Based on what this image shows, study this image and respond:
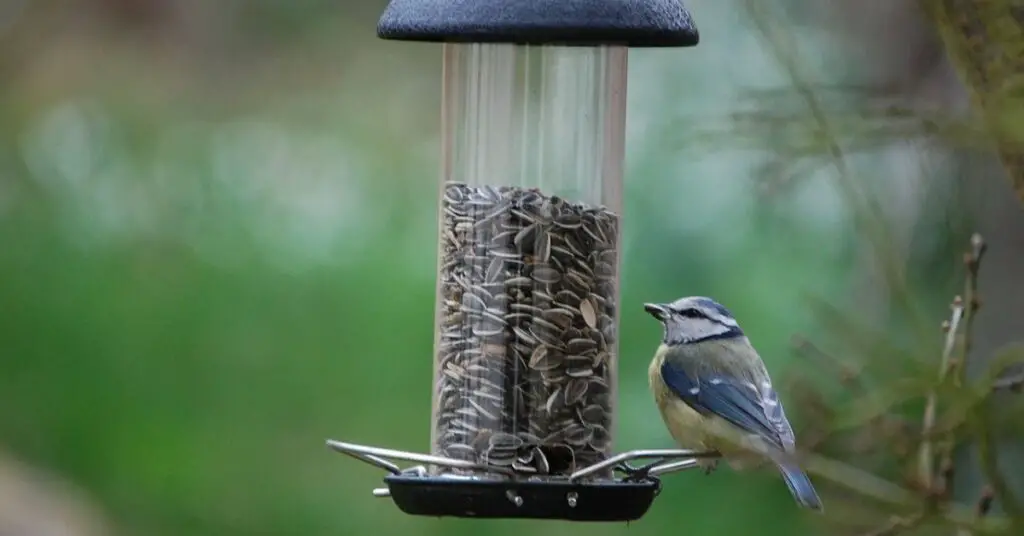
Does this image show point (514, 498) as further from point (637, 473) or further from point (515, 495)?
point (637, 473)

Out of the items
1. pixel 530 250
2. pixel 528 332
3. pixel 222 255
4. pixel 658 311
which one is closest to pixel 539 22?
pixel 530 250

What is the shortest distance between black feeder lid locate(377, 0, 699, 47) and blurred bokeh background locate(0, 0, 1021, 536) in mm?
2299

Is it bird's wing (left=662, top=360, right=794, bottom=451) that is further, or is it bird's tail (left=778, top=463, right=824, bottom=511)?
bird's wing (left=662, top=360, right=794, bottom=451)

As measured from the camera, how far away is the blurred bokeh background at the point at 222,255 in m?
5.94

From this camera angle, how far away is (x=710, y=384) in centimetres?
353

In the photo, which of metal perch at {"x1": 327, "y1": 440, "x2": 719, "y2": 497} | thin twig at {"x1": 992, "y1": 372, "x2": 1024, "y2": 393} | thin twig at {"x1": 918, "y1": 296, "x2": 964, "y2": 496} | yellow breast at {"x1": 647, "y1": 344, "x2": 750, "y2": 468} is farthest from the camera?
yellow breast at {"x1": 647, "y1": 344, "x2": 750, "y2": 468}

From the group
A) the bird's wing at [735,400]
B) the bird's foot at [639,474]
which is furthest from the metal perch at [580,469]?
the bird's wing at [735,400]

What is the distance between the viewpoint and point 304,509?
5.96 metres

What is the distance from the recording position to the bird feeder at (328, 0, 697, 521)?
121 inches

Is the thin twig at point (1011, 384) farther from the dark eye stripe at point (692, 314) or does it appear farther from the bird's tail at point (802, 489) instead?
the dark eye stripe at point (692, 314)

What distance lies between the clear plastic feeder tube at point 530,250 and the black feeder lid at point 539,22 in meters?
0.32

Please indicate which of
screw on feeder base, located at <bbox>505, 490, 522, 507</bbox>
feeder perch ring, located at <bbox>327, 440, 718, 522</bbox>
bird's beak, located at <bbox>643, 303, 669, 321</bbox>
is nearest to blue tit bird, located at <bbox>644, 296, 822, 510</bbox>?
bird's beak, located at <bbox>643, 303, 669, 321</bbox>

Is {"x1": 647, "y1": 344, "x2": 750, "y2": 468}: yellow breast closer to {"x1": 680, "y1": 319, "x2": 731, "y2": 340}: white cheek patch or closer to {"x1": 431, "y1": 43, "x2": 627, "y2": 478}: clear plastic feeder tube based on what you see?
{"x1": 680, "y1": 319, "x2": 731, "y2": 340}: white cheek patch

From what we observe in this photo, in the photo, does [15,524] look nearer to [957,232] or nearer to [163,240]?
[163,240]
